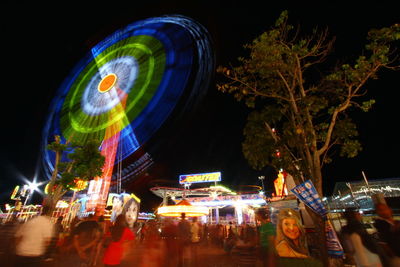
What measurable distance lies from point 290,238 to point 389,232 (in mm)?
3868

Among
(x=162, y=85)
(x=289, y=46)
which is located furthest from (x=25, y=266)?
(x=162, y=85)

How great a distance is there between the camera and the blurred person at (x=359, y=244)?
9.75ft

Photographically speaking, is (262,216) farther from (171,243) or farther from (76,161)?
(76,161)

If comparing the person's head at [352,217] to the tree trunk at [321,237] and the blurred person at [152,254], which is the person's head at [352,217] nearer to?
the tree trunk at [321,237]

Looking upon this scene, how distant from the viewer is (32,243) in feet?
11.7

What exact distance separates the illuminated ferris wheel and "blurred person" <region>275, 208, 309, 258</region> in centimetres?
810

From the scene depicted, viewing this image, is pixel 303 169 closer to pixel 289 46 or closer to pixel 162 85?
pixel 289 46

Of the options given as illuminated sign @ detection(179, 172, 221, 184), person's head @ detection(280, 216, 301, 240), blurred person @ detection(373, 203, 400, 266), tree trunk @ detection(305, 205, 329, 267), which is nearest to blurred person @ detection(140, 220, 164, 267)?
person's head @ detection(280, 216, 301, 240)

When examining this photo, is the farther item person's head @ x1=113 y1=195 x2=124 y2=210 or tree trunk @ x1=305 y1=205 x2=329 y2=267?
person's head @ x1=113 y1=195 x2=124 y2=210

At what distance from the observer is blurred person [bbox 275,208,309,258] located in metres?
6.46

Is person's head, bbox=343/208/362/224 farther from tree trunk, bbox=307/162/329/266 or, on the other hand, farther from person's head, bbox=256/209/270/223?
person's head, bbox=256/209/270/223

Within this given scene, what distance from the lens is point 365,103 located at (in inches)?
252

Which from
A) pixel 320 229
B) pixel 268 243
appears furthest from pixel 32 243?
pixel 320 229

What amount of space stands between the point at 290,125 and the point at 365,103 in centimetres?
213
